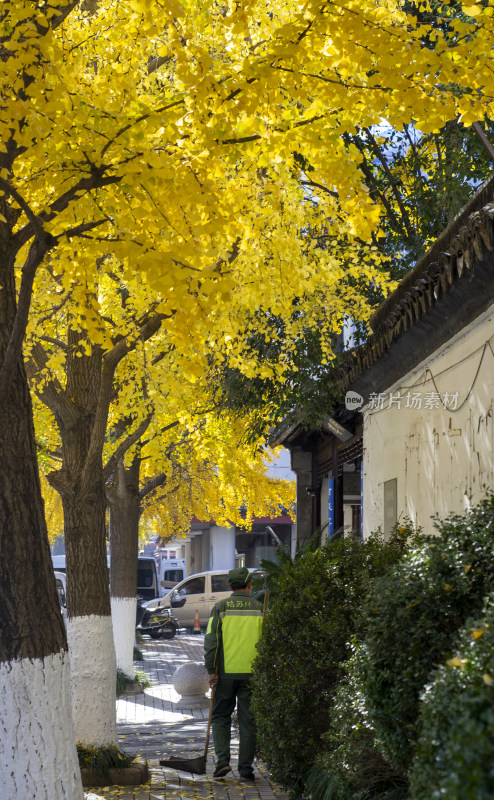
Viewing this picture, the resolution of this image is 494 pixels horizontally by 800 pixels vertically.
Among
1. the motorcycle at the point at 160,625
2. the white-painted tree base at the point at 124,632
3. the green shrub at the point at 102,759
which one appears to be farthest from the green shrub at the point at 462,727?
the motorcycle at the point at 160,625

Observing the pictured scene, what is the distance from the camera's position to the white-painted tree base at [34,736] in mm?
5109

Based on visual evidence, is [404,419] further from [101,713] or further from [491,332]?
[101,713]

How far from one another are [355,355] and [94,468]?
2959 millimetres

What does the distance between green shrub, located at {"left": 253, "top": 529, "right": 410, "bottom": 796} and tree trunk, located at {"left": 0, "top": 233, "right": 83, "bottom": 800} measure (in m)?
1.77

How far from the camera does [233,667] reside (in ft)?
28.3

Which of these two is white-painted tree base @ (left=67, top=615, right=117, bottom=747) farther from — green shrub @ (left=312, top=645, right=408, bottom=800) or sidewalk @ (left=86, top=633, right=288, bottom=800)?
green shrub @ (left=312, top=645, right=408, bottom=800)

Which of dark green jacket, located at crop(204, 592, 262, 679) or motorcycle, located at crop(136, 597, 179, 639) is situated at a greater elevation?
dark green jacket, located at crop(204, 592, 262, 679)

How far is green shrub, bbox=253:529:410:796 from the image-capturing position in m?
6.48

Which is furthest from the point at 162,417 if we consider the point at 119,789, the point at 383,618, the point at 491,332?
the point at 383,618

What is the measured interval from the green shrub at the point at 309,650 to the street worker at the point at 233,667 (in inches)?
67.8

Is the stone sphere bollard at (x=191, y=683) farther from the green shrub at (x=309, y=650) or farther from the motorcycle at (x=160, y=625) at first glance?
the motorcycle at (x=160, y=625)

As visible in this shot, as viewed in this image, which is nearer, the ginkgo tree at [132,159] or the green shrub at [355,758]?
the green shrub at [355,758]

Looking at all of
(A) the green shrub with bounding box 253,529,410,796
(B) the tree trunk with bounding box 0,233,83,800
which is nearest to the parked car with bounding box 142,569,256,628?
(A) the green shrub with bounding box 253,529,410,796

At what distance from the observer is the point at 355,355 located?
979 cm
